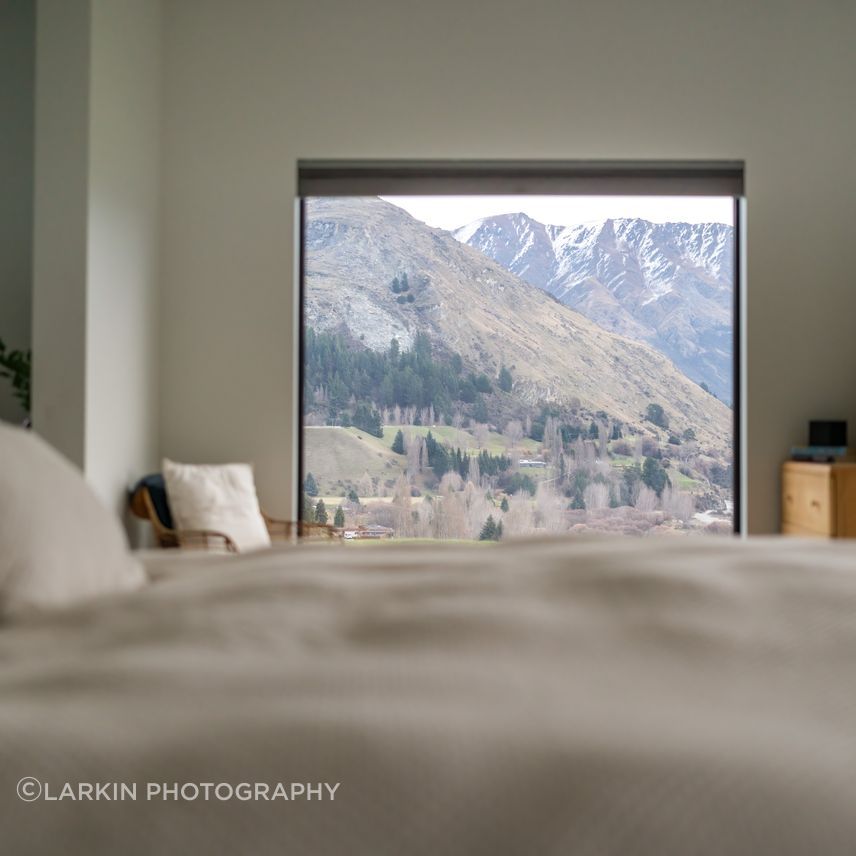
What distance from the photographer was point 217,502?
175 inches

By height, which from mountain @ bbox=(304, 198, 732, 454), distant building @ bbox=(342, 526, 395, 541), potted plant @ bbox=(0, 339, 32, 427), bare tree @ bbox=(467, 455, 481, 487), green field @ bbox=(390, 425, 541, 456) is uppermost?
mountain @ bbox=(304, 198, 732, 454)

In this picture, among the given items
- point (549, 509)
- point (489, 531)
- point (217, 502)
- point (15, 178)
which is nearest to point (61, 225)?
point (15, 178)

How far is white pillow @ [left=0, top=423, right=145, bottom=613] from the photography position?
150 cm

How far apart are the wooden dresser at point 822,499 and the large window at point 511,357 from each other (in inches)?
18.3

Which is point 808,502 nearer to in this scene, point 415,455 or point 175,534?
point 415,455

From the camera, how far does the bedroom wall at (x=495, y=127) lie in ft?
16.5

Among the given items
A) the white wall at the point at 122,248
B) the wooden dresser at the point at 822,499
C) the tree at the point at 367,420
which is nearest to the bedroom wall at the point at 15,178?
the white wall at the point at 122,248

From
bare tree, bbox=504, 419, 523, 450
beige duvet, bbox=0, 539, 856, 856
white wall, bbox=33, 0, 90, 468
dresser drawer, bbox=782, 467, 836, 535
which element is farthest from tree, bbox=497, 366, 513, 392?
beige duvet, bbox=0, 539, 856, 856

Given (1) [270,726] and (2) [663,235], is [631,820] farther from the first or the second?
(2) [663,235]

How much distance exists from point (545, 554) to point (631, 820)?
1228mm

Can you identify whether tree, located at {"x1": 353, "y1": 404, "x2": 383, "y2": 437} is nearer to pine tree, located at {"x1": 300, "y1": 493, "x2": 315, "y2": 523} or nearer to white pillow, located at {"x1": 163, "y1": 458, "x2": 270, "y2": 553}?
pine tree, located at {"x1": 300, "y1": 493, "x2": 315, "y2": 523}

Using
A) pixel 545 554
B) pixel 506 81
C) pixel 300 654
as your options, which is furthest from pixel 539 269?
pixel 300 654

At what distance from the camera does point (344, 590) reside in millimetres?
1661

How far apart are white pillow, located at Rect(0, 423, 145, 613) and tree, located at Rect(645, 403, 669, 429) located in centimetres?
404
